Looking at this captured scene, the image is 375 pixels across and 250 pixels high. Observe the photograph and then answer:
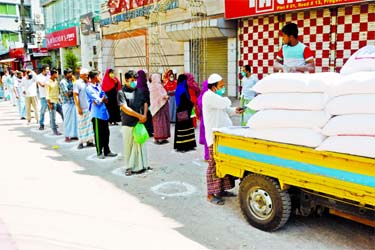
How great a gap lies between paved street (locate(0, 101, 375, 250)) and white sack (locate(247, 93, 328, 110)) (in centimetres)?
117

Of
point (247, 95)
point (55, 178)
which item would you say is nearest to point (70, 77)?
point (55, 178)

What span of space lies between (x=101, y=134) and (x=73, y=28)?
56.3 ft

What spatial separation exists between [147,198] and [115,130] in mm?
5043

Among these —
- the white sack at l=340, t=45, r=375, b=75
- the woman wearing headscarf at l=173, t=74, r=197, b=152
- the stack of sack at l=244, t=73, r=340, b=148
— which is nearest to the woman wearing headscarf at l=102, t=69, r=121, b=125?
the woman wearing headscarf at l=173, t=74, r=197, b=152

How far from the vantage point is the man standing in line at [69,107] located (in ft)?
25.8

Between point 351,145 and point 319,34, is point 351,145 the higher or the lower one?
the lower one

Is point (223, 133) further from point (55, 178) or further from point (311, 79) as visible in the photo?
point (55, 178)

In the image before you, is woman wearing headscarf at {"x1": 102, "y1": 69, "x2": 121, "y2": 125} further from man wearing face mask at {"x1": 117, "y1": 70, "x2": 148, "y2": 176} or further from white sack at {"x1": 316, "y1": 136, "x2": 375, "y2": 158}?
white sack at {"x1": 316, "y1": 136, "x2": 375, "y2": 158}

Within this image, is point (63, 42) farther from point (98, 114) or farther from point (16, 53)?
point (98, 114)

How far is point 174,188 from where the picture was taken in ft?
16.1

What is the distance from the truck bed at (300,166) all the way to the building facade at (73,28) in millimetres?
15516

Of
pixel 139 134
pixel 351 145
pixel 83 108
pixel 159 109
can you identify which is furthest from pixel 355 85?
pixel 83 108

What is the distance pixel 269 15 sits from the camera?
364 inches

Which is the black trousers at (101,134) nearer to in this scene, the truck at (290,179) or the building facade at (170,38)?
the truck at (290,179)
